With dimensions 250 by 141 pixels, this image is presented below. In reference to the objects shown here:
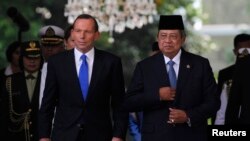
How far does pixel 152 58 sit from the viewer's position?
6383mm

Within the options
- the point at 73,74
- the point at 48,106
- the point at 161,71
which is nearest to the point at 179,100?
the point at 161,71

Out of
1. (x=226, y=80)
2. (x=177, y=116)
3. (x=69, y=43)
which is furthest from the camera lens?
(x=226, y=80)

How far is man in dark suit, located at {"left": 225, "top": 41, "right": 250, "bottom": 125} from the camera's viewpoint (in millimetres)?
6797

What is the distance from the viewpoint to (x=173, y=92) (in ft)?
20.0

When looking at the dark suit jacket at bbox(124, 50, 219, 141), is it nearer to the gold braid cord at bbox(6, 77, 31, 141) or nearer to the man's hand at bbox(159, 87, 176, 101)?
the man's hand at bbox(159, 87, 176, 101)

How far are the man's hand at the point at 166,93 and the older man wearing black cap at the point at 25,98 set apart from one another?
6.33ft

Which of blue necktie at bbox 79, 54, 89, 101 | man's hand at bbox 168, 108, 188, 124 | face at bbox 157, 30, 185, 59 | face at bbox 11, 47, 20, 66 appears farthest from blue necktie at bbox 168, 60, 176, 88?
face at bbox 11, 47, 20, 66

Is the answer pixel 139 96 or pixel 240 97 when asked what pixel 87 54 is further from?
pixel 240 97

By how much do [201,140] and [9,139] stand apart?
2315mm

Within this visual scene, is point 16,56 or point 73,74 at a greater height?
point 73,74

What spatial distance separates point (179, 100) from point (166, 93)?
18cm

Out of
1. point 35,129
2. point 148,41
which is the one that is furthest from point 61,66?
point 148,41

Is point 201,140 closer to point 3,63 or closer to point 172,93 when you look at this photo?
point 172,93

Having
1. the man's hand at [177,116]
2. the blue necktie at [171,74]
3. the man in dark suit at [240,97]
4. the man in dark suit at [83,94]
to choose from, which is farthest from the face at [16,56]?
the man's hand at [177,116]
